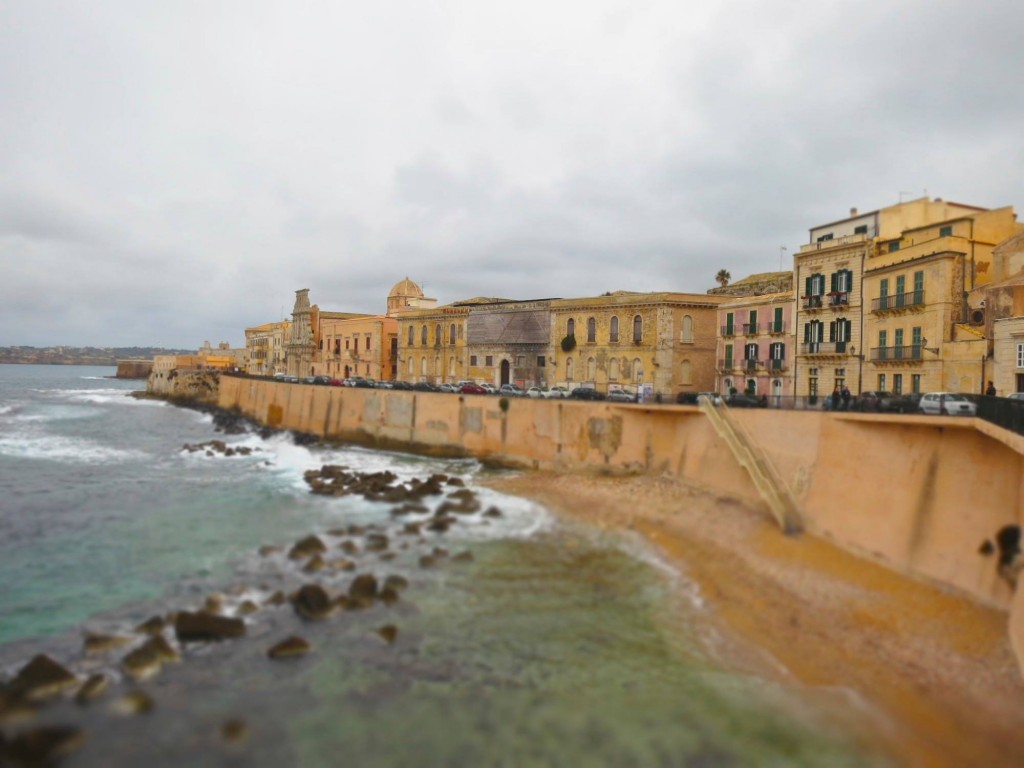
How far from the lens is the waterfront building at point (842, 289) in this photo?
31922 millimetres

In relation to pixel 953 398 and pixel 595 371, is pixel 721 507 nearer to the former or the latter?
pixel 953 398

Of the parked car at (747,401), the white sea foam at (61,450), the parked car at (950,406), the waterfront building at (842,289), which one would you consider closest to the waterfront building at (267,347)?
the white sea foam at (61,450)

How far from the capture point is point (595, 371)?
46.2 metres

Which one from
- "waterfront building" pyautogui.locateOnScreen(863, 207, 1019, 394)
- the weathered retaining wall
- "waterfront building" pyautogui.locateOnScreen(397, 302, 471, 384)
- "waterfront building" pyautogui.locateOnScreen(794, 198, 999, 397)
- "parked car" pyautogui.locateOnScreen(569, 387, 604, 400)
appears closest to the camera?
the weathered retaining wall

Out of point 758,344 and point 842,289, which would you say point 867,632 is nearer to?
point 842,289

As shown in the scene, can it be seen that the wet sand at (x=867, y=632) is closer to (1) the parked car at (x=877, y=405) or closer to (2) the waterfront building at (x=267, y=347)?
(1) the parked car at (x=877, y=405)

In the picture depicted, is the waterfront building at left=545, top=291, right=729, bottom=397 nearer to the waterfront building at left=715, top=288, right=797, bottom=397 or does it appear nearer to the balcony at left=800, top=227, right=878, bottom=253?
the waterfront building at left=715, top=288, right=797, bottom=397

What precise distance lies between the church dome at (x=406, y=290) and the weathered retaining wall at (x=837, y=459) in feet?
129

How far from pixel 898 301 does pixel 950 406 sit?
12440 mm

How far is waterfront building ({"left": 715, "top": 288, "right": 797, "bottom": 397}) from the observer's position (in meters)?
35.7

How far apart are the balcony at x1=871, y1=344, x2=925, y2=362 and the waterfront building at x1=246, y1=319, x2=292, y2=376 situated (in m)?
76.3

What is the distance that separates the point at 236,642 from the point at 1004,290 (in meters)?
→ 29.4

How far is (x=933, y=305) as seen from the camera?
27453 mm

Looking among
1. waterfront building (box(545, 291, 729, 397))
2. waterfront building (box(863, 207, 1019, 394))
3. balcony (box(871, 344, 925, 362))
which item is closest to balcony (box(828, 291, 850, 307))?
waterfront building (box(863, 207, 1019, 394))
